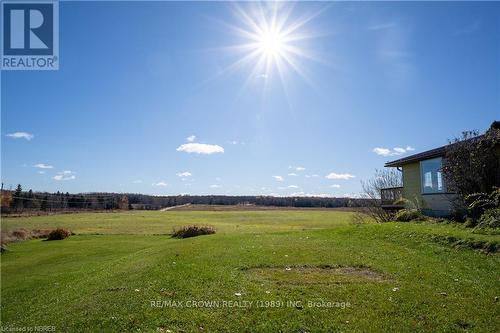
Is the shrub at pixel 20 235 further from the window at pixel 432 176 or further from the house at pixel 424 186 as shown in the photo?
the window at pixel 432 176

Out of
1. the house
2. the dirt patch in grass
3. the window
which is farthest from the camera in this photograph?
the window

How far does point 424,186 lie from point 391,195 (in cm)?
415

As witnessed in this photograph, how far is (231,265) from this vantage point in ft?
31.4

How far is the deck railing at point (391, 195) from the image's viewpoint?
2480 centimetres

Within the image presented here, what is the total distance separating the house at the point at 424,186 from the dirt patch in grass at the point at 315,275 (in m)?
10.6

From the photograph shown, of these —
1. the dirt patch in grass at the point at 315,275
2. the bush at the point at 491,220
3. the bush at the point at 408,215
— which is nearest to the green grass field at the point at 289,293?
the dirt patch in grass at the point at 315,275

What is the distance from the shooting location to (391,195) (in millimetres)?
25469

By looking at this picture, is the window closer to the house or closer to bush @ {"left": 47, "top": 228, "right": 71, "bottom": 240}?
the house

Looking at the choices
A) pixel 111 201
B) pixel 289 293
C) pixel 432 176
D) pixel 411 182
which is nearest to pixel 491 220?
pixel 289 293

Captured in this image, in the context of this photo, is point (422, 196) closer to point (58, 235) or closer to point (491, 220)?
point (491, 220)

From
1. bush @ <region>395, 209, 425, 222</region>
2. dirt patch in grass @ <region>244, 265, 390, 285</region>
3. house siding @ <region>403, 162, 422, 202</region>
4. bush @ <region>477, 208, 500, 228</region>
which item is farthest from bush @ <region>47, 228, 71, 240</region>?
bush @ <region>477, 208, 500, 228</region>

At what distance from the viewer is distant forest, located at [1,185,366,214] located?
106037mm

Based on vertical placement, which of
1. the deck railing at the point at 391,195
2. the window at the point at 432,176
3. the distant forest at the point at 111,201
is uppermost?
the window at the point at 432,176

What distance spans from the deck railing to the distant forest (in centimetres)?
8264
